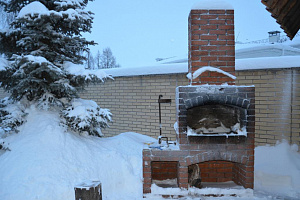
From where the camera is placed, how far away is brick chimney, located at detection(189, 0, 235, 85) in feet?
11.7

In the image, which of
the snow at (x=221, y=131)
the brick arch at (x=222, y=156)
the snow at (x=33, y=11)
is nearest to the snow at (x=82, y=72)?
the snow at (x=33, y=11)

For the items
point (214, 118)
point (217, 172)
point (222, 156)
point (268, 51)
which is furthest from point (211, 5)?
point (268, 51)

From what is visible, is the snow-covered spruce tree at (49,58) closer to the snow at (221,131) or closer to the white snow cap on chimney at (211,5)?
the snow at (221,131)

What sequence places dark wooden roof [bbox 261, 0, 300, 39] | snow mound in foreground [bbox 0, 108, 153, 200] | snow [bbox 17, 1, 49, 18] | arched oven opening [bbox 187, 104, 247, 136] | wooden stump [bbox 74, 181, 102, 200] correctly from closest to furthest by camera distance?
wooden stump [bbox 74, 181, 102, 200] → dark wooden roof [bbox 261, 0, 300, 39] → snow mound in foreground [bbox 0, 108, 153, 200] → arched oven opening [bbox 187, 104, 247, 136] → snow [bbox 17, 1, 49, 18]

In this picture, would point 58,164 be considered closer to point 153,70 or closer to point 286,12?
point 153,70

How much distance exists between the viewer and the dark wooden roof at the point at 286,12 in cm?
262

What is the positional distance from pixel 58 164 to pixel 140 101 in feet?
10.3

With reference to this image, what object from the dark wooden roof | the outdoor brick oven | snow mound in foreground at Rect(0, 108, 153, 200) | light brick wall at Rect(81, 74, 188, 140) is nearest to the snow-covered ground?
snow mound in foreground at Rect(0, 108, 153, 200)

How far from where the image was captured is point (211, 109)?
11.8 feet

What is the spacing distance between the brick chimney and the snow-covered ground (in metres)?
1.85

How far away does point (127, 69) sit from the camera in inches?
255

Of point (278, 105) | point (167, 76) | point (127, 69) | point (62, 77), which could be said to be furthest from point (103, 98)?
point (278, 105)

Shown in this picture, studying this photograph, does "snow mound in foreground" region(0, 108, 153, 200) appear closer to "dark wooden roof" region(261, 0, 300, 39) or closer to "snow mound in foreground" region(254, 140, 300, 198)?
"snow mound in foreground" region(254, 140, 300, 198)

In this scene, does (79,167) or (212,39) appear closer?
(212,39)
